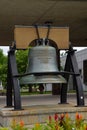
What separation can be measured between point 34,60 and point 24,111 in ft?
5.10

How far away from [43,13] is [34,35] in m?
7.99

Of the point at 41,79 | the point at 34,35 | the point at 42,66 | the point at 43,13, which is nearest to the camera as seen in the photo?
the point at 41,79

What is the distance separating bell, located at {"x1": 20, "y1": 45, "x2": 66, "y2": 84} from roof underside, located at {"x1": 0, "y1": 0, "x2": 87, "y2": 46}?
5.76 meters

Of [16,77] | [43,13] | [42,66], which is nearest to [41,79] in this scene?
[42,66]

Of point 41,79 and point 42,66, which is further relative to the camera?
point 42,66

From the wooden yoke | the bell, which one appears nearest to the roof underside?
the wooden yoke

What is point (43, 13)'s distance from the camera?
59.4 ft

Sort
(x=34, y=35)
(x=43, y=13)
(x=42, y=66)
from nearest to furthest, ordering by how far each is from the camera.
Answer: (x=42, y=66) < (x=34, y=35) < (x=43, y=13)

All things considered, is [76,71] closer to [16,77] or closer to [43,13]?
[16,77]

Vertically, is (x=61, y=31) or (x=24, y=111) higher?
(x=61, y=31)

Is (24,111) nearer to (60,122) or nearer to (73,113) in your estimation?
(73,113)

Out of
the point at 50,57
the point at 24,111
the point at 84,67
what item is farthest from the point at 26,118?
the point at 84,67

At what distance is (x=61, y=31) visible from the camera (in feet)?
34.6

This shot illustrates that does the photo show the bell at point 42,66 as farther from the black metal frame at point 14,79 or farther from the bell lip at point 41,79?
the black metal frame at point 14,79
